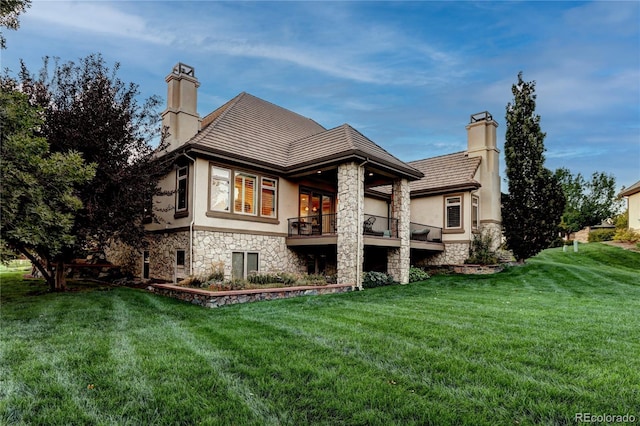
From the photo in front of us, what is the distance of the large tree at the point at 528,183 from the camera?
16766 mm

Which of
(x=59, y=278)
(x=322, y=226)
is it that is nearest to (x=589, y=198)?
(x=322, y=226)

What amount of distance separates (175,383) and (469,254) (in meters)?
16.0

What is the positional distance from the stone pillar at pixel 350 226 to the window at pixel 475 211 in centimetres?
810

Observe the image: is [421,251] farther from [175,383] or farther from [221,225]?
[175,383]

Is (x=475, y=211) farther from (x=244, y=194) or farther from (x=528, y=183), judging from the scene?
(x=244, y=194)

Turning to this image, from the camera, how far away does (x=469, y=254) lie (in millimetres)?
16906

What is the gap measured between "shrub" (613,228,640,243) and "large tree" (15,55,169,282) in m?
29.5

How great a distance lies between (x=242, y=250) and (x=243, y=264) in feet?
1.64

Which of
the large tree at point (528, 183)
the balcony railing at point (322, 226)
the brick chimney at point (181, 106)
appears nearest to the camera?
the brick chimney at point (181, 106)

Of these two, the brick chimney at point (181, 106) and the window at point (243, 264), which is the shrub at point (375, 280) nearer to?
the window at point (243, 264)

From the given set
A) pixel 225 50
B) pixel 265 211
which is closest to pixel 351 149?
pixel 265 211

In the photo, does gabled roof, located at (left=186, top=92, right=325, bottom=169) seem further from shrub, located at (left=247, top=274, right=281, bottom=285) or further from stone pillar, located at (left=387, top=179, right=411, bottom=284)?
stone pillar, located at (left=387, top=179, right=411, bottom=284)

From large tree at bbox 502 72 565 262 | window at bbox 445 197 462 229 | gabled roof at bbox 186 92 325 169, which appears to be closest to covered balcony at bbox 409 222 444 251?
window at bbox 445 197 462 229

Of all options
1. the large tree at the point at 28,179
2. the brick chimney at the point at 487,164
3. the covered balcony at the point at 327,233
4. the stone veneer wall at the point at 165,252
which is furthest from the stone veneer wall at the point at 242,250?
the brick chimney at the point at 487,164
